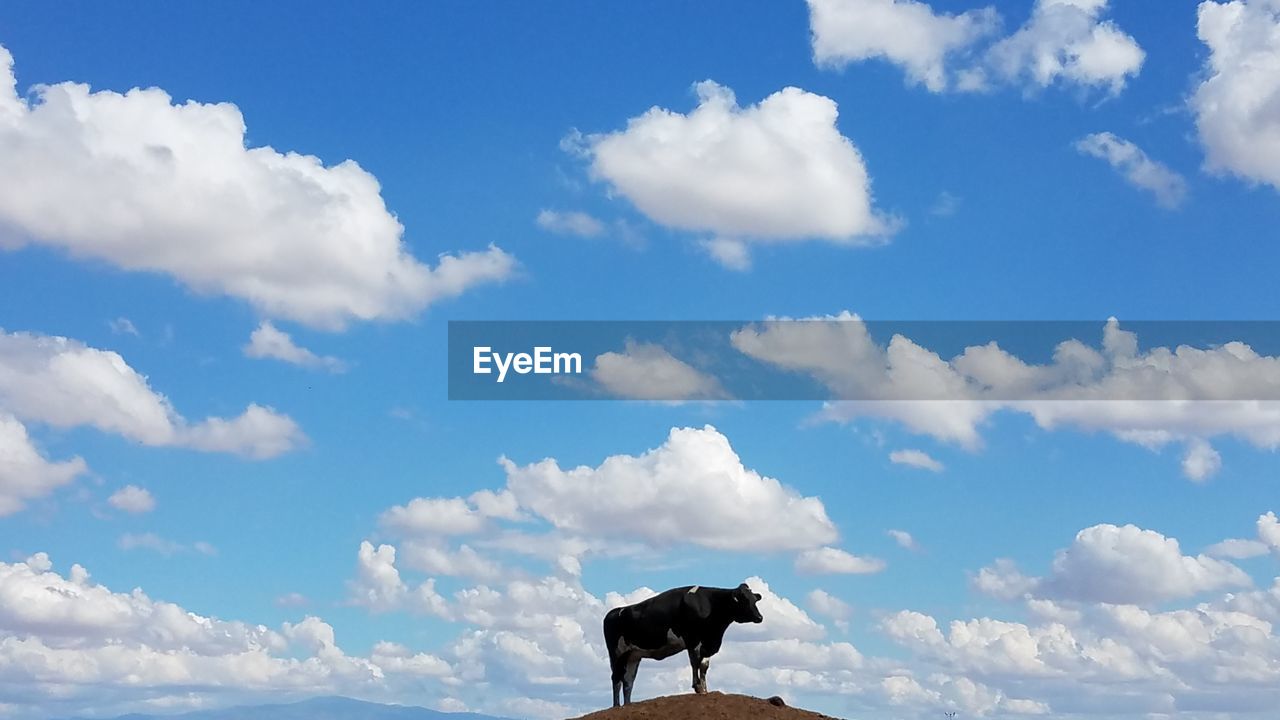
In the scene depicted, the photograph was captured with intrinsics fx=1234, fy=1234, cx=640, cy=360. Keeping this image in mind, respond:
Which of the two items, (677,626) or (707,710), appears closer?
(707,710)

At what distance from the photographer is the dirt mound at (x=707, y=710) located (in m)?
36.2

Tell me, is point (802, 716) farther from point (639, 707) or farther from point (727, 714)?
point (639, 707)

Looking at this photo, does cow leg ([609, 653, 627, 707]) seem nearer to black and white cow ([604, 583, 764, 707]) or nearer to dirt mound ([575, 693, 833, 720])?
black and white cow ([604, 583, 764, 707])

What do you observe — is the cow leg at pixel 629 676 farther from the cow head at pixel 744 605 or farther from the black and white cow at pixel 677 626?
the cow head at pixel 744 605

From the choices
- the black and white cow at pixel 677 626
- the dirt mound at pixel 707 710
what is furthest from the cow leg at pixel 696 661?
the dirt mound at pixel 707 710

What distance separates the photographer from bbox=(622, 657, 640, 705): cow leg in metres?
41.8

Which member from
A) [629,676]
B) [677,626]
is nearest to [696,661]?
[677,626]

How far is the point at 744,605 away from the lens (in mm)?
40906

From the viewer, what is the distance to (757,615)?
41125 mm

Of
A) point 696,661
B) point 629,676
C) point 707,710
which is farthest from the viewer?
point 629,676

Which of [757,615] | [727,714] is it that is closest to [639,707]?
[727,714]

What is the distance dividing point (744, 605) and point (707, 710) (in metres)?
5.27

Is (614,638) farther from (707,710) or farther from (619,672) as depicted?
(707,710)

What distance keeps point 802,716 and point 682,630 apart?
5468 mm
